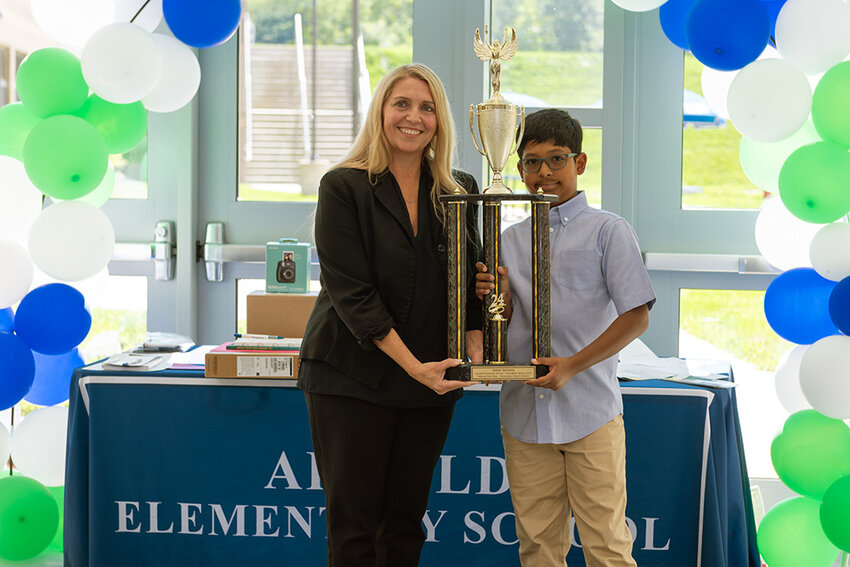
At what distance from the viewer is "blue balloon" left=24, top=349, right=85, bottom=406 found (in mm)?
2598

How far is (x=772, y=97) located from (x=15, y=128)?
6.91ft

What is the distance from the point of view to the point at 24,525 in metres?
2.48

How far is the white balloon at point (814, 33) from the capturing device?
2.19 metres

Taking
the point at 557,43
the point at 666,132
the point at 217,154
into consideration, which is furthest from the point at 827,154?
the point at 217,154

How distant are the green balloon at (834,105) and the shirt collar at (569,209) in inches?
32.7

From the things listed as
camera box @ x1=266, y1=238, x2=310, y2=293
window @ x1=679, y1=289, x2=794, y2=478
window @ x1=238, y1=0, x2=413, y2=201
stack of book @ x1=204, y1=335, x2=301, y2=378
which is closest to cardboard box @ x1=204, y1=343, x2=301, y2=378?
stack of book @ x1=204, y1=335, x2=301, y2=378

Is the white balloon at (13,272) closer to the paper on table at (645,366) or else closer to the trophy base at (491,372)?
the trophy base at (491,372)

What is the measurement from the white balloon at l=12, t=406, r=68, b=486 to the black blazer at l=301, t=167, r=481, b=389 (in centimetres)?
119

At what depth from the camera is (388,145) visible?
5.97 feet

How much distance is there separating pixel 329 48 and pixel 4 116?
4.07 feet

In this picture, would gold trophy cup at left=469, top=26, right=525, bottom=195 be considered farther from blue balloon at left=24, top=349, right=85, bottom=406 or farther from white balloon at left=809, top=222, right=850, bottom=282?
blue balloon at left=24, top=349, right=85, bottom=406

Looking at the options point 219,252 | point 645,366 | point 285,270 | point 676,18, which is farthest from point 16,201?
point 676,18

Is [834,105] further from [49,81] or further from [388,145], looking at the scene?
[49,81]

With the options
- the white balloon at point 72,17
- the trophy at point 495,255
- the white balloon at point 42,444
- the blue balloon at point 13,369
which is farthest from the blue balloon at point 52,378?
the trophy at point 495,255
